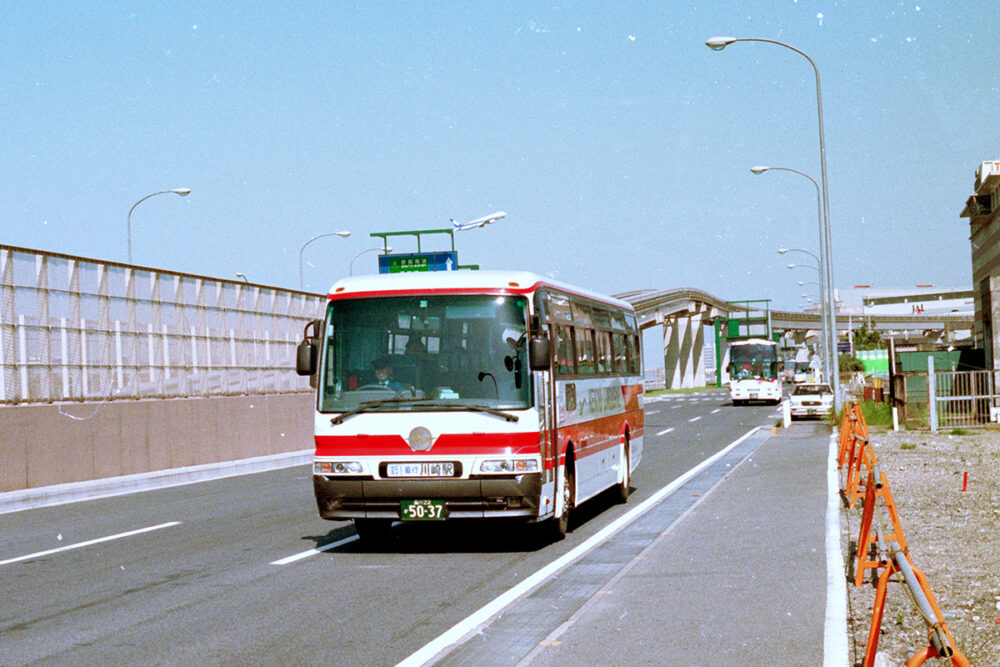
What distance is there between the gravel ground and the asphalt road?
2236mm

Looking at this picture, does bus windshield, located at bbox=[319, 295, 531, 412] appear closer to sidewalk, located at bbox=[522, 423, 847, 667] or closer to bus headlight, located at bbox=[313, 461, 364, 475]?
bus headlight, located at bbox=[313, 461, 364, 475]

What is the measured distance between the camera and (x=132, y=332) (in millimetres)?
23000

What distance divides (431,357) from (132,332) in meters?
13.1

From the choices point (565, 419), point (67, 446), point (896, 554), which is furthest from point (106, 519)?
point (896, 554)

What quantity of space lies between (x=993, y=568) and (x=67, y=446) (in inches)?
627

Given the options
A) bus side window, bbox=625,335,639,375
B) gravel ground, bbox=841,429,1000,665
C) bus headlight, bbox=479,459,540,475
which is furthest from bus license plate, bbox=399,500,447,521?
bus side window, bbox=625,335,639,375

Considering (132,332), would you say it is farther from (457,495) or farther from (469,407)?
(457,495)

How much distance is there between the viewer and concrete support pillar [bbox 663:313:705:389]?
116 meters

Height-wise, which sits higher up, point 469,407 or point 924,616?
point 469,407

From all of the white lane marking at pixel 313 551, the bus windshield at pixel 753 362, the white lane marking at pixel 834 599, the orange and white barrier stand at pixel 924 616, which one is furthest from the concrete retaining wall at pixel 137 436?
the bus windshield at pixel 753 362

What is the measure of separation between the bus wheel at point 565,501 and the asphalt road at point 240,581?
296mm

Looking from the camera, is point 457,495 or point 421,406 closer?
point 457,495

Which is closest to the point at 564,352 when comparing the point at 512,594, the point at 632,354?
the point at 512,594

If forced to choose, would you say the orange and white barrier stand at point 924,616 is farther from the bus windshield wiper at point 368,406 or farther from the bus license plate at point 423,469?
the bus windshield wiper at point 368,406
